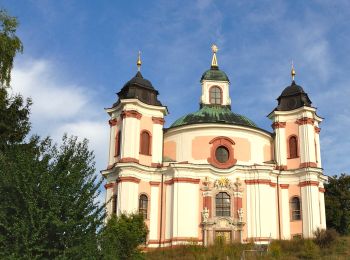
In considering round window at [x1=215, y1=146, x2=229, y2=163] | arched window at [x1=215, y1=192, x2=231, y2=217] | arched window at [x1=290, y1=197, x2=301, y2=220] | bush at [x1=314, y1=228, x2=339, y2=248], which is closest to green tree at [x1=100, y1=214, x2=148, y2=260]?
arched window at [x1=215, y1=192, x2=231, y2=217]

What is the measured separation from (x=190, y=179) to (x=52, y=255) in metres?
24.0

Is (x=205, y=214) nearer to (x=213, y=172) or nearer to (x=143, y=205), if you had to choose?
(x=213, y=172)

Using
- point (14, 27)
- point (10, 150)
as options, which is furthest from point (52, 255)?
point (14, 27)

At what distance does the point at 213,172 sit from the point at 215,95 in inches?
391

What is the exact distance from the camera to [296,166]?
42.7m

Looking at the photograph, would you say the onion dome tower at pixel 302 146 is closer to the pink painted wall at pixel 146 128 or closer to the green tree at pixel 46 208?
the pink painted wall at pixel 146 128

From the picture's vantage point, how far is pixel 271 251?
33656 millimetres

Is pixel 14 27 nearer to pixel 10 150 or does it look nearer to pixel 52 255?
pixel 10 150

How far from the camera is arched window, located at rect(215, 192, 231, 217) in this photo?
40500mm

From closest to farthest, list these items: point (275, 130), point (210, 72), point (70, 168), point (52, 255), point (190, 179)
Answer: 1. point (52, 255)
2. point (70, 168)
3. point (190, 179)
4. point (275, 130)
5. point (210, 72)

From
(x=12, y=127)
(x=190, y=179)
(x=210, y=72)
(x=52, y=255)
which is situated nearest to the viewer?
(x=52, y=255)

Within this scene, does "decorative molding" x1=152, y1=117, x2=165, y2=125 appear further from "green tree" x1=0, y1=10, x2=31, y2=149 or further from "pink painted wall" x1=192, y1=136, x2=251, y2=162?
"green tree" x1=0, y1=10, x2=31, y2=149

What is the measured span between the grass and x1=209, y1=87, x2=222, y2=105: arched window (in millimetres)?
15264

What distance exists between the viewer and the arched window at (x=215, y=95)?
4812 cm
